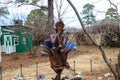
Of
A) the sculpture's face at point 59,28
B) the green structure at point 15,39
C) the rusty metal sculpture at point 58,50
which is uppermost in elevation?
the sculpture's face at point 59,28

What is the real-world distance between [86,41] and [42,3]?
19.1ft

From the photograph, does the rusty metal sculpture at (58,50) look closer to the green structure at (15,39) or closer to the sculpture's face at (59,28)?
the sculpture's face at (59,28)

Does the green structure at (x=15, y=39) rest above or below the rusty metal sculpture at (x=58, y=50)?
below

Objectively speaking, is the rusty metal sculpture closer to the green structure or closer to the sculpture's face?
the sculpture's face

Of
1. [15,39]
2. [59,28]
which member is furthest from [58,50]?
[15,39]

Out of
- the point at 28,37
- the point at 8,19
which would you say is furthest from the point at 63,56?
the point at 28,37

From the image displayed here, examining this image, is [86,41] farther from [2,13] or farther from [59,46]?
[59,46]

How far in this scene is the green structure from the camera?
1677cm

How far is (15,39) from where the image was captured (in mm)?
17641

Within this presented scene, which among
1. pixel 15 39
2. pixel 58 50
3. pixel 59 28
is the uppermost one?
pixel 59 28

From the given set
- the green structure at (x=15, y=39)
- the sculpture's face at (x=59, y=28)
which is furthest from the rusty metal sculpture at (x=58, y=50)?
the green structure at (x=15, y=39)

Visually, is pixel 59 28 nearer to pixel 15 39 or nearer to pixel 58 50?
pixel 58 50

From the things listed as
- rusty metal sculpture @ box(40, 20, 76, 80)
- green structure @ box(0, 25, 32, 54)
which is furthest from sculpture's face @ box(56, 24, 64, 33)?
green structure @ box(0, 25, 32, 54)

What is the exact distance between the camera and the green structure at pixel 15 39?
16.8 m
